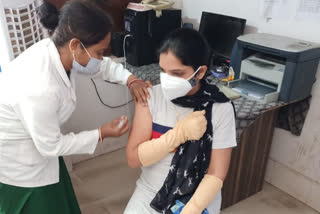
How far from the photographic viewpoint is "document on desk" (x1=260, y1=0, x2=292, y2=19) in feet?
6.31

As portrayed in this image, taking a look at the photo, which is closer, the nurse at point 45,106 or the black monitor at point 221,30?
the nurse at point 45,106

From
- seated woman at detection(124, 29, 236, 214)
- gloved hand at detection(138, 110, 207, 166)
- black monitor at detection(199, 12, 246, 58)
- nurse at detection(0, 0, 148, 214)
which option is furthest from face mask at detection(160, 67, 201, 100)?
black monitor at detection(199, 12, 246, 58)

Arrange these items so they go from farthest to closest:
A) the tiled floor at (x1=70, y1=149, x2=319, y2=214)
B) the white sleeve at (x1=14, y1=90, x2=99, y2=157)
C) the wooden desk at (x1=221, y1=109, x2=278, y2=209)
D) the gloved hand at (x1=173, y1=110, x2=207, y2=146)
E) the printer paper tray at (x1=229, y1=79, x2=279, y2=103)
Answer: the tiled floor at (x1=70, y1=149, x2=319, y2=214), the wooden desk at (x1=221, y1=109, x2=278, y2=209), the printer paper tray at (x1=229, y1=79, x2=279, y2=103), the gloved hand at (x1=173, y1=110, x2=207, y2=146), the white sleeve at (x1=14, y1=90, x2=99, y2=157)

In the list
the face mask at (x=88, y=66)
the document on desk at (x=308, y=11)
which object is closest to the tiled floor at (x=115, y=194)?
the face mask at (x=88, y=66)

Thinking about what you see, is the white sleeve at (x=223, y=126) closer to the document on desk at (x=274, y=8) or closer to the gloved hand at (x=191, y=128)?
the gloved hand at (x=191, y=128)

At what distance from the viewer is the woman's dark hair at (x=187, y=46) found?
46.0 inches

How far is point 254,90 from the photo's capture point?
5.90ft

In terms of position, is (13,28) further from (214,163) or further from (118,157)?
(118,157)

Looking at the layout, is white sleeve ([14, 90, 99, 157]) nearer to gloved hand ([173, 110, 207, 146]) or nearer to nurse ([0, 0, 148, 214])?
nurse ([0, 0, 148, 214])

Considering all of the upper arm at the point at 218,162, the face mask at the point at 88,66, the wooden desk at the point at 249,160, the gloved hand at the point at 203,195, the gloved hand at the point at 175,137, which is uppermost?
the face mask at the point at 88,66

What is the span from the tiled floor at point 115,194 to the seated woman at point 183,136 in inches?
34.2

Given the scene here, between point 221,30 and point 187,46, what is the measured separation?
1.16m

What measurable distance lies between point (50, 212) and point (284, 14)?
186cm

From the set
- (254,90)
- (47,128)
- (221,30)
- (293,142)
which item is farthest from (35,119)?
(293,142)
